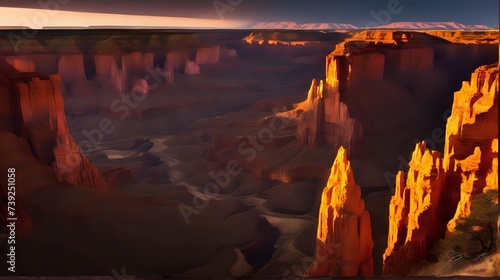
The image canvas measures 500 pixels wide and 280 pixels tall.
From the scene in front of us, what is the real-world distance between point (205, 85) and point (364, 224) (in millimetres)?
3128

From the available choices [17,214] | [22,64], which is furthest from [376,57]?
[17,214]

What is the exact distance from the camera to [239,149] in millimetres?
6289

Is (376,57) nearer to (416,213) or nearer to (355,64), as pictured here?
(355,64)

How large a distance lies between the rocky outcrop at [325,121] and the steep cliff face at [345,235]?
0.40 meters

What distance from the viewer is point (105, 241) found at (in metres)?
5.98

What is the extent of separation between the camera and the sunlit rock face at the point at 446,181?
558 cm

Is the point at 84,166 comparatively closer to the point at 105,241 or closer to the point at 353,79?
the point at 105,241

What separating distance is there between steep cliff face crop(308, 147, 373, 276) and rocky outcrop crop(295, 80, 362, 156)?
0.40 m

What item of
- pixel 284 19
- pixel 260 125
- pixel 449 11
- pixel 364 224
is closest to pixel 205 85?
pixel 260 125

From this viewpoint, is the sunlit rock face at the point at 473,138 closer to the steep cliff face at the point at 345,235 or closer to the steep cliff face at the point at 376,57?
the steep cliff face at the point at 376,57

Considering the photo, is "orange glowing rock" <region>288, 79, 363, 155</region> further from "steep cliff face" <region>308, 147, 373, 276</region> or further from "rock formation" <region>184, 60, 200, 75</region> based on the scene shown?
"rock formation" <region>184, 60, 200, 75</region>

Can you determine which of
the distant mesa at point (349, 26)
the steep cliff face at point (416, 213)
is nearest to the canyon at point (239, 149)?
the steep cliff face at point (416, 213)

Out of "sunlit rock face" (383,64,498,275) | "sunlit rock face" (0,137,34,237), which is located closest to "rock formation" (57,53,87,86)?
"sunlit rock face" (0,137,34,237)

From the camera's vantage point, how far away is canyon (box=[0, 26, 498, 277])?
590cm
